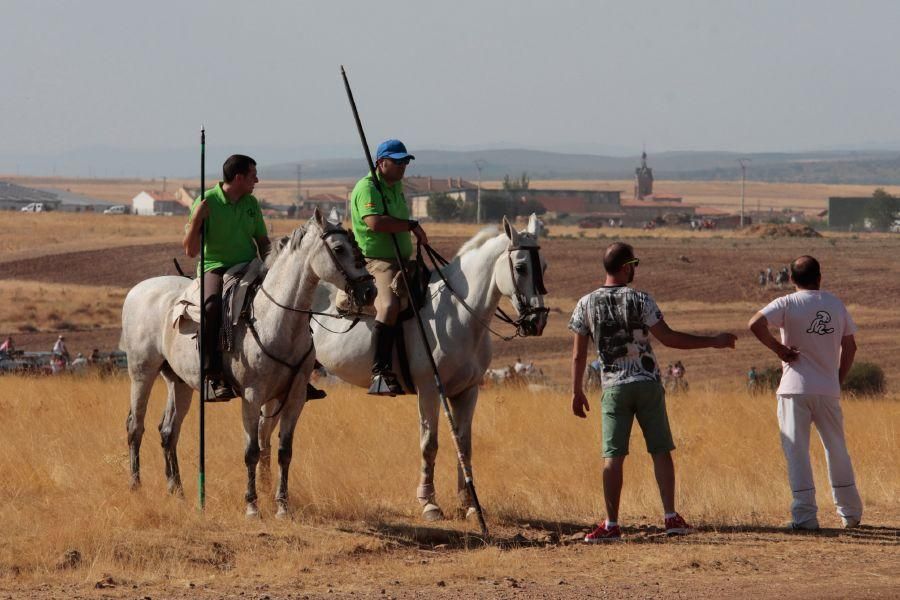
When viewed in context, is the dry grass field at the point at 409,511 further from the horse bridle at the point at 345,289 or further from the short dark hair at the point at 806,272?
the short dark hair at the point at 806,272

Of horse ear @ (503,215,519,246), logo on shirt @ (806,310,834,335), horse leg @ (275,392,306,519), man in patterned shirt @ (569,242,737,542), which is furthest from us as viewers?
horse ear @ (503,215,519,246)

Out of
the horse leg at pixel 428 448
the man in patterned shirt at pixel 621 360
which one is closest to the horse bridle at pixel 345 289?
the horse leg at pixel 428 448

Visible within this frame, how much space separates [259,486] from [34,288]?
159 feet

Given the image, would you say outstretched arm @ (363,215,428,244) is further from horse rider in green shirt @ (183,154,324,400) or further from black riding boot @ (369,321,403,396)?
horse rider in green shirt @ (183,154,324,400)

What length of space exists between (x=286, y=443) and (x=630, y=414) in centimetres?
283

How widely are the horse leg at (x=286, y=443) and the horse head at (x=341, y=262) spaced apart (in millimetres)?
1047

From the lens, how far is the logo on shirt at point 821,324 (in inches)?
402

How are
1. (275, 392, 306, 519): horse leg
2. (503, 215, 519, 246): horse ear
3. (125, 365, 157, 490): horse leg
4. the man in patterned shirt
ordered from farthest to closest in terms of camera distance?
(125, 365, 157, 490): horse leg → (503, 215, 519, 246): horse ear → (275, 392, 306, 519): horse leg → the man in patterned shirt

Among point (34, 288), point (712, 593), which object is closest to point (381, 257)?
point (712, 593)

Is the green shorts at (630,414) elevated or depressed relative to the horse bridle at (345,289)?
depressed

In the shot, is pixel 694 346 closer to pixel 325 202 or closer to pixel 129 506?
pixel 129 506

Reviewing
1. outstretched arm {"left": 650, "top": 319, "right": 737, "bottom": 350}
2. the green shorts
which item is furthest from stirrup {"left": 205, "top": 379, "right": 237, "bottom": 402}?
outstretched arm {"left": 650, "top": 319, "right": 737, "bottom": 350}

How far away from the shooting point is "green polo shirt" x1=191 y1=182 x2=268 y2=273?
11.5 metres

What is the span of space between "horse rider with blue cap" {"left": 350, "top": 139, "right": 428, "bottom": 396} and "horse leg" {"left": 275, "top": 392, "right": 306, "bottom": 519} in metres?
0.68
